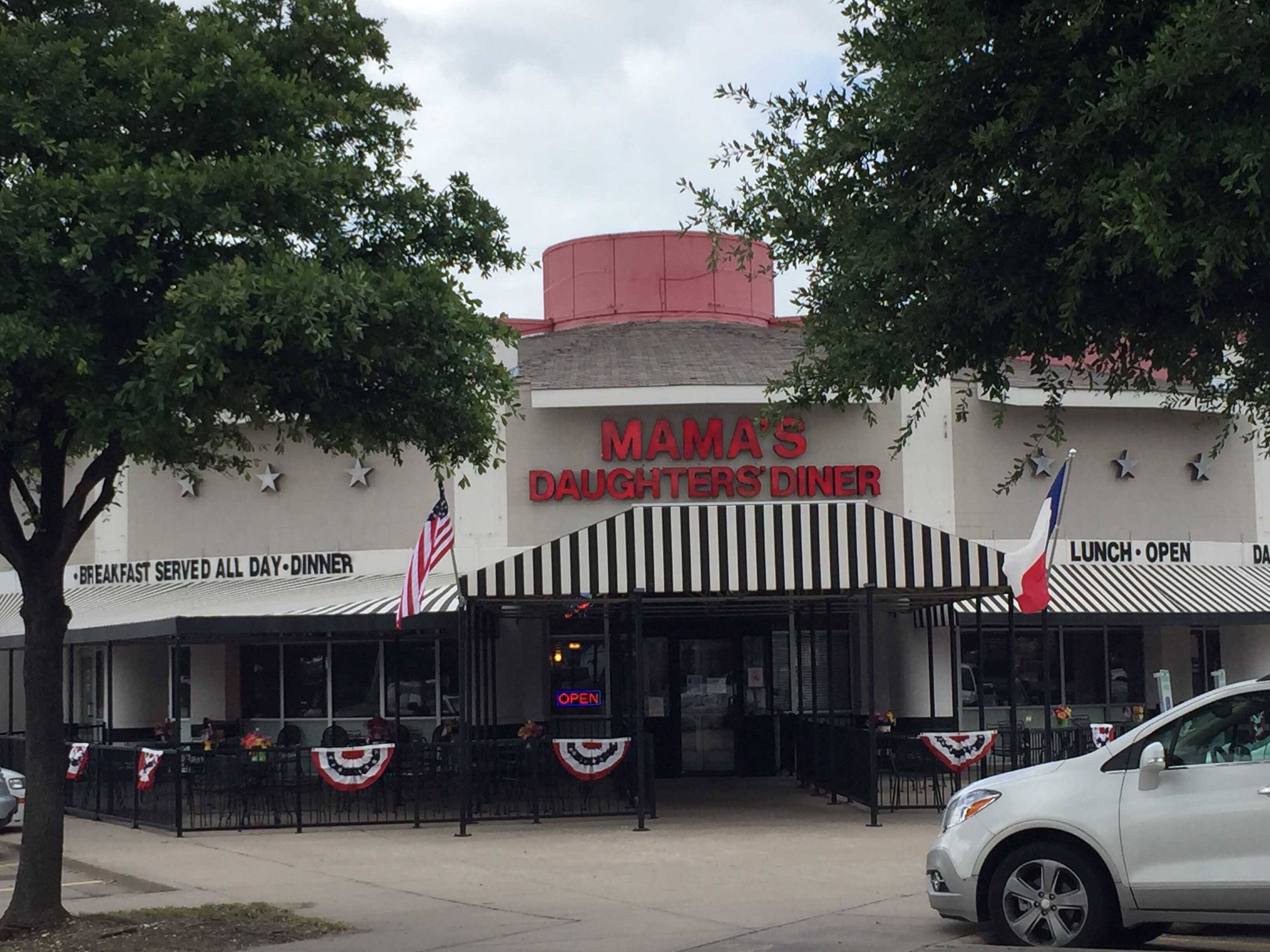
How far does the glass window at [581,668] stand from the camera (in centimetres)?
2492

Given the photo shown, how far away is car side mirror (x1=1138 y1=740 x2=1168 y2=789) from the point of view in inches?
340

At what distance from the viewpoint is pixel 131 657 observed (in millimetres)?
26016

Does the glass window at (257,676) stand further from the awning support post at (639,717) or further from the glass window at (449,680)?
the awning support post at (639,717)

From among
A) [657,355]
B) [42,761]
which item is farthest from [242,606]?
[42,761]

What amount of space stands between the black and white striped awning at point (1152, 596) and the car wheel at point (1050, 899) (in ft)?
44.1

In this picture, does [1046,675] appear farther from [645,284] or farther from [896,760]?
[645,284]

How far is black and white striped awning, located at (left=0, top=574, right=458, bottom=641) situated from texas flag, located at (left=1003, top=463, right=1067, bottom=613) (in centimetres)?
835

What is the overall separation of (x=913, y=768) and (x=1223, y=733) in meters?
9.75

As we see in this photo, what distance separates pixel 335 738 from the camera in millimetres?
21953

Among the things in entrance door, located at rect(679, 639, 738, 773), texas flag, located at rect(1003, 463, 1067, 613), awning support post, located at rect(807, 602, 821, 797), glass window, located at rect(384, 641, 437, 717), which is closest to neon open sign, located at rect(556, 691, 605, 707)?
entrance door, located at rect(679, 639, 738, 773)

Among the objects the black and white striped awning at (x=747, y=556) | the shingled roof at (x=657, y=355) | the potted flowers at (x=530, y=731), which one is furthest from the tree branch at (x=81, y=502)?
the shingled roof at (x=657, y=355)

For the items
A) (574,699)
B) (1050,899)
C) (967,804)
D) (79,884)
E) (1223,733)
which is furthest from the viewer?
(574,699)

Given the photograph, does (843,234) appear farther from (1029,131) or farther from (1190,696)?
(1190,696)

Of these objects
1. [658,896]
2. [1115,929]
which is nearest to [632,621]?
[658,896]
